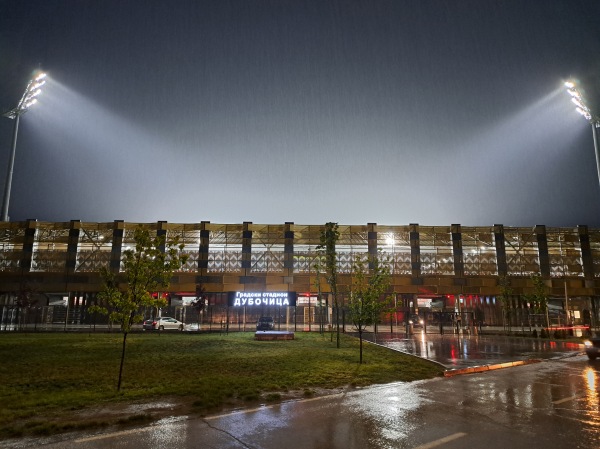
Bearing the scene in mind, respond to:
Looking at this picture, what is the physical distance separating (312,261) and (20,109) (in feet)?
156

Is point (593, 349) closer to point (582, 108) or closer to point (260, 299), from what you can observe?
point (260, 299)

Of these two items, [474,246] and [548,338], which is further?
[474,246]

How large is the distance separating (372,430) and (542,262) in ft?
190

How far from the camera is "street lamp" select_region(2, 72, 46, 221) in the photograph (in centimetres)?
5506

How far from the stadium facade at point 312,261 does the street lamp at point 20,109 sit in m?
7.07

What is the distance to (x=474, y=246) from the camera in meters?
56.4

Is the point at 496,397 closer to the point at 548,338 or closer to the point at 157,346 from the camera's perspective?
the point at 157,346

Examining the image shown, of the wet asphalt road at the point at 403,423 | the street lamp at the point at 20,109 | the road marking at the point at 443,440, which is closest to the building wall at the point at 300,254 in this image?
the street lamp at the point at 20,109

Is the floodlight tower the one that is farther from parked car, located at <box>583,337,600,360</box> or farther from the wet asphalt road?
the wet asphalt road

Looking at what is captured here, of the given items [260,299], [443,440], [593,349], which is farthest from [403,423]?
[260,299]

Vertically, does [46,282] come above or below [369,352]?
above

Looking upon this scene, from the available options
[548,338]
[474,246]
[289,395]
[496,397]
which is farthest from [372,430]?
[474,246]

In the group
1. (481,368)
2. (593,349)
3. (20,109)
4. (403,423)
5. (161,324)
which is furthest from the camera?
(20,109)

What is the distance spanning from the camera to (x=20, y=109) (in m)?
56.8
